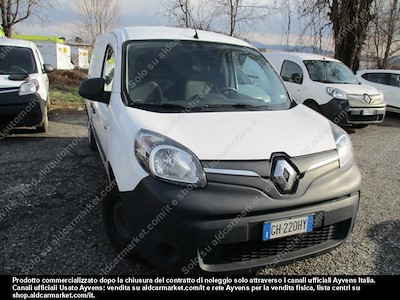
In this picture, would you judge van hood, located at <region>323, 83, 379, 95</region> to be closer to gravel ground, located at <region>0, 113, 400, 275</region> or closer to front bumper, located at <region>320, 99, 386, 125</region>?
front bumper, located at <region>320, 99, 386, 125</region>

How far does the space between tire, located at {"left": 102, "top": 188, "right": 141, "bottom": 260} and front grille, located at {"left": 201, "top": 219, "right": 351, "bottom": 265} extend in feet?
2.62

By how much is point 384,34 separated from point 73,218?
57.1 feet

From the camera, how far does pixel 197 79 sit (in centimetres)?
319

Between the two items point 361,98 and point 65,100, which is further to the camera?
point 65,100

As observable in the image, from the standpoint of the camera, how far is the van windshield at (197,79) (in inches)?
116

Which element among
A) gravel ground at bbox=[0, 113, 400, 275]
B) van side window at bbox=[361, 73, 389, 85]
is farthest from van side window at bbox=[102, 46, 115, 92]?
van side window at bbox=[361, 73, 389, 85]

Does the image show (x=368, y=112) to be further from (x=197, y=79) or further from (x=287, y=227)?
(x=287, y=227)

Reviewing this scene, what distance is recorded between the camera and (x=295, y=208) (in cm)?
220

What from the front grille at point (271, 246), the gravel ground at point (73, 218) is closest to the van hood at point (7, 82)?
the gravel ground at point (73, 218)

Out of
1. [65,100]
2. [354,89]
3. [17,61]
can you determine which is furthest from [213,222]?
[65,100]

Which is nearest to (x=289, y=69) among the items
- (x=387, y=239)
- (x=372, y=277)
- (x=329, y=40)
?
(x=329, y=40)

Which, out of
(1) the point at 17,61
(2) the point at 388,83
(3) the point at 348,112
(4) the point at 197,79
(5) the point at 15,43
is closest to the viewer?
(4) the point at 197,79

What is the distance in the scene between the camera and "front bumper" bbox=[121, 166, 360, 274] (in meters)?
2.04

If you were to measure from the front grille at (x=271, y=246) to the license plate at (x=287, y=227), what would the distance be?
74 mm
